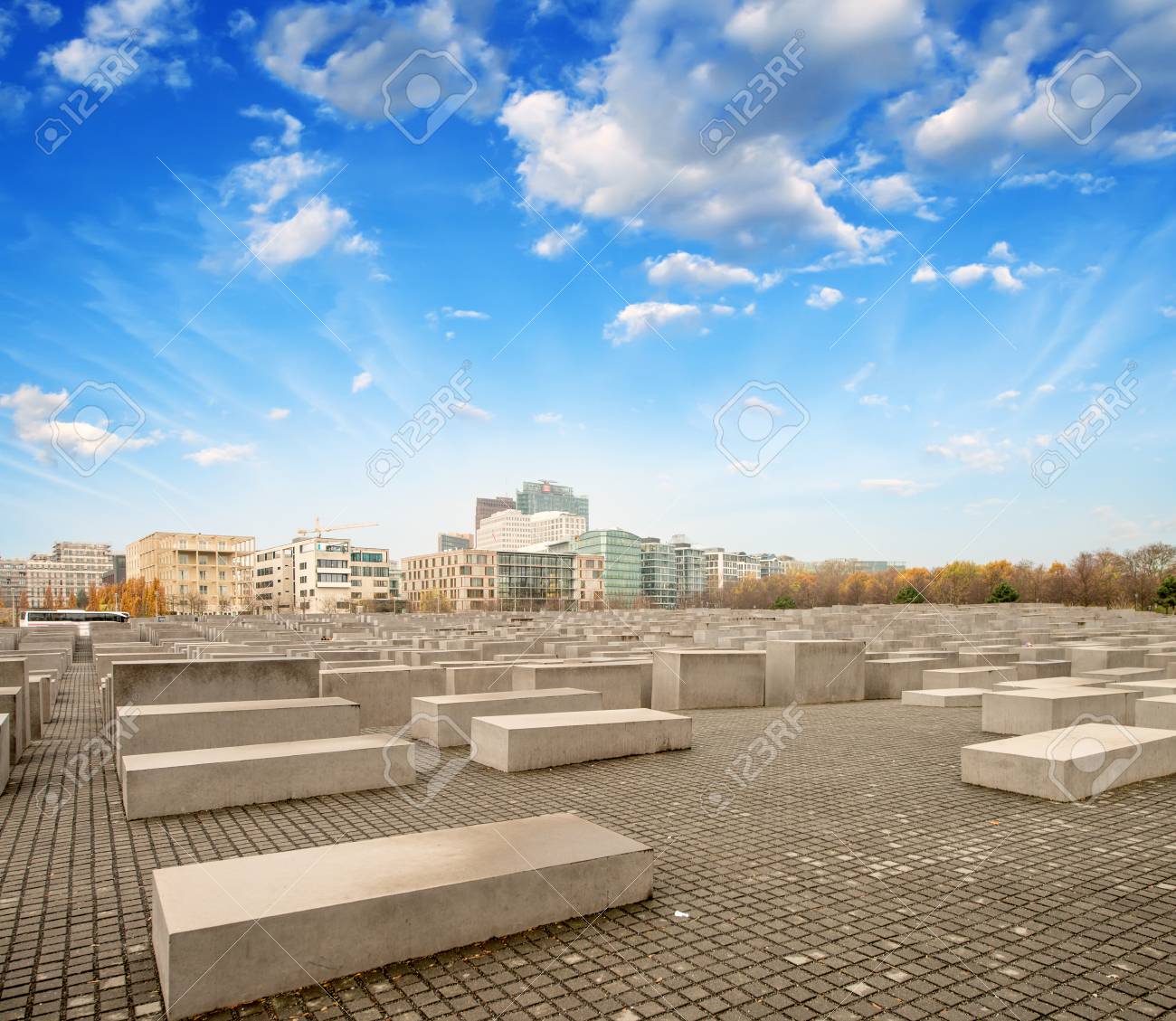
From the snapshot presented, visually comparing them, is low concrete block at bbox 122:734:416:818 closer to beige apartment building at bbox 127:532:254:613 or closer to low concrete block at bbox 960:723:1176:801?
low concrete block at bbox 960:723:1176:801

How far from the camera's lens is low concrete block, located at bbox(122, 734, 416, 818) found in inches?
284

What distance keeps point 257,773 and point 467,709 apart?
11.4 ft

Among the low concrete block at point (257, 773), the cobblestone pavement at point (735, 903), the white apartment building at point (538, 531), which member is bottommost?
the cobblestone pavement at point (735, 903)

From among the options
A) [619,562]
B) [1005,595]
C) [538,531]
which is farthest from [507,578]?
[1005,595]

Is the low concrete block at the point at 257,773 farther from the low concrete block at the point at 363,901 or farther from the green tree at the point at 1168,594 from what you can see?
the green tree at the point at 1168,594

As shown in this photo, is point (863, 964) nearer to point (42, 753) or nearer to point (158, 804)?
point (158, 804)

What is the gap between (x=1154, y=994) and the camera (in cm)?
398

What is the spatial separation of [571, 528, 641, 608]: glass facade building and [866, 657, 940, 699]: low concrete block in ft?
338

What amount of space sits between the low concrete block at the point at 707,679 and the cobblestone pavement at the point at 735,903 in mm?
4876

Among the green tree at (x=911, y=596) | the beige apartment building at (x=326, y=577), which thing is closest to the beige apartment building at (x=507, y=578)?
the beige apartment building at (x=326, y=577)

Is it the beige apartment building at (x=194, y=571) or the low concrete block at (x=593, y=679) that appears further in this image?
the beige apartment building at (x=194, y=571)

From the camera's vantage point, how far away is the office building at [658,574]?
14488cm

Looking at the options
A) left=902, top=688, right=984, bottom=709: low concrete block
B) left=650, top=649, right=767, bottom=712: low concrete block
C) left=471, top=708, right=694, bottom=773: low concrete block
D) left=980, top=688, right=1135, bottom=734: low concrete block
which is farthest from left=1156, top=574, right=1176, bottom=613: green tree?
left=471, top=708, right=694, bottom=773: low concrete block

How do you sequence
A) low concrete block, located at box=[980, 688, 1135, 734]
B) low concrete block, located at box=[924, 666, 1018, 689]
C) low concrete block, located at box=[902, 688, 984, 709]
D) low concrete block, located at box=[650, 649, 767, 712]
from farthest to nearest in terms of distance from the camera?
1. low concrete block, located at box=[924, 666, 1018, 689]
2. low concrete block, located at box=[902, 688, 984, 709]
3. low concrete block, located at box=[650, 649, 767, 712]
4. low concrete block, located at box=[980, 688, 1135, 734]
